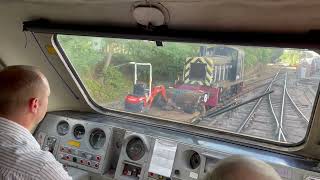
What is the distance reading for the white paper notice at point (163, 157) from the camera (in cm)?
287

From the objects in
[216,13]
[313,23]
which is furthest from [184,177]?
[313,23]

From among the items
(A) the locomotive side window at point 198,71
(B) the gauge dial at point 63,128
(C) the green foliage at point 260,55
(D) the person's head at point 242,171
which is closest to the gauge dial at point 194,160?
(A) the locomotive side window at point 198,71

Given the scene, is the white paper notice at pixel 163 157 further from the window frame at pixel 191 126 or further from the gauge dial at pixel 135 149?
the window frame at pixel 191 126

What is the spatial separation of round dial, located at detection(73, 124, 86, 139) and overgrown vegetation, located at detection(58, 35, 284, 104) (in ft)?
1.33

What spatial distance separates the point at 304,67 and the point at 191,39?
0.76 meters

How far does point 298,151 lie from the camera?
2.65 metres

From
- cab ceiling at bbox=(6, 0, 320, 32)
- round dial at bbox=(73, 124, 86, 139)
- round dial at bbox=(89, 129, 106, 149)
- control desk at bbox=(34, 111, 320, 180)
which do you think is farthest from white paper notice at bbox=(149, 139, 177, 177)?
cab ceiling at bbox=(6, 0, 320, 32)

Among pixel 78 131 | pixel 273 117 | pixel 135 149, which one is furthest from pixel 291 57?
Result: pixel 78 131

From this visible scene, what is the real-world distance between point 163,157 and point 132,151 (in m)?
0.36

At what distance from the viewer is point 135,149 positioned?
10.3 ft

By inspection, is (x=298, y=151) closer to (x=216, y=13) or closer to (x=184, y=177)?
(x=184, y=177)

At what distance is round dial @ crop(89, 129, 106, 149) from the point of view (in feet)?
11.0

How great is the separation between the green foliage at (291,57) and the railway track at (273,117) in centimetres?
9

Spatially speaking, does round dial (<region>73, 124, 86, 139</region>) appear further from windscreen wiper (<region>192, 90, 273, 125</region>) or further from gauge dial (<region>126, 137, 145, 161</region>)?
windscreen wiper (<region>192, 90, 273, 125</region>)
